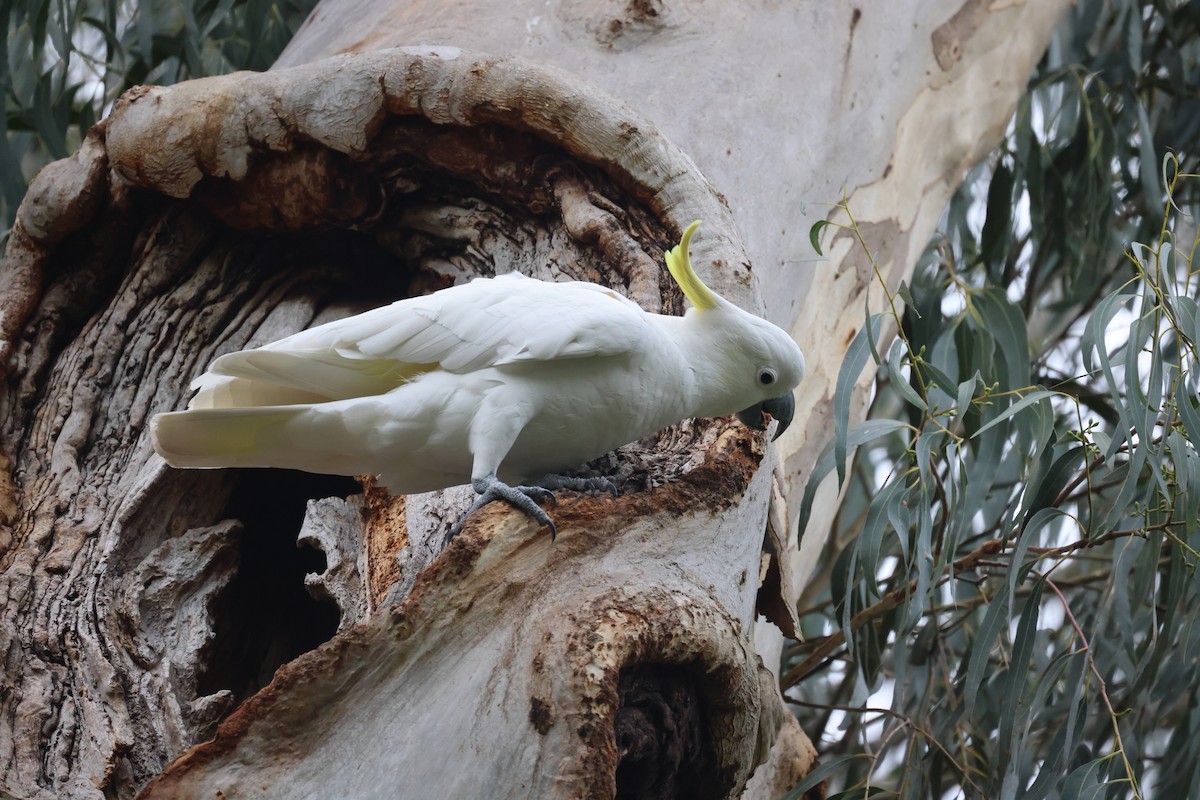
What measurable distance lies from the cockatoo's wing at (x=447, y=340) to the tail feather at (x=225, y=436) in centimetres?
7

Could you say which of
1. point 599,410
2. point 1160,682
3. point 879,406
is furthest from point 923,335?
point 599,410

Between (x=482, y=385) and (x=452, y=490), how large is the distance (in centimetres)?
33

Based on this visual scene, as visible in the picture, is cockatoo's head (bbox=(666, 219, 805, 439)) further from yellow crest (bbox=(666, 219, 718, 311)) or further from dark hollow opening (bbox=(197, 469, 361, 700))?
dark hollow opening (bbox=(197, 469, 361, 700))

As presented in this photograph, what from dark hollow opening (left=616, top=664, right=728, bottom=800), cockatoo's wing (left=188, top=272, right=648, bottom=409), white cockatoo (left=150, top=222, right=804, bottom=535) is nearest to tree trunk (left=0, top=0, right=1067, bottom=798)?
dark hollow opening (left=616, top=664, right=728, bottom=800)

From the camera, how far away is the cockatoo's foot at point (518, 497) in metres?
1.44

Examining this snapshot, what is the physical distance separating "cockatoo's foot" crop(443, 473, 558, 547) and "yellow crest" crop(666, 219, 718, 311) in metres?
0.39

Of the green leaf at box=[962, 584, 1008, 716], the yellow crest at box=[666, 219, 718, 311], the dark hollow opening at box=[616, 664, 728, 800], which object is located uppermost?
the yellow crest at box=[666, 219, 718, 311]

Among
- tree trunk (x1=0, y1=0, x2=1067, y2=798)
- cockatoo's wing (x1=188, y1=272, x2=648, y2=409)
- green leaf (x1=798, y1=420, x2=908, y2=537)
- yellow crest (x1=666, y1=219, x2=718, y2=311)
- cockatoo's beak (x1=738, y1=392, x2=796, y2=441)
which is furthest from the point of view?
green leaf (x1=798, y1=420, x2=908, y2=537)

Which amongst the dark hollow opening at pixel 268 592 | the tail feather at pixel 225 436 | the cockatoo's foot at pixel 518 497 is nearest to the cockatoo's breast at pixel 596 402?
the cockatoo's foot at pixel 518 497

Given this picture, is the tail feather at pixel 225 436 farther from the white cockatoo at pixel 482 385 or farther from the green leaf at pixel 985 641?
the green leaf at pixel 985 641

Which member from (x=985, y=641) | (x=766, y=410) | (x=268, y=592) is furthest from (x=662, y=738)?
(x=268, y=592)

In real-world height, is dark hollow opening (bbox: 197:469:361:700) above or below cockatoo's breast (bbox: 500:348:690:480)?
below

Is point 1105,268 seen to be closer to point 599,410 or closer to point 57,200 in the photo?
point 599,410

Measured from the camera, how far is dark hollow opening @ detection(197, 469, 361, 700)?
2018 mm
